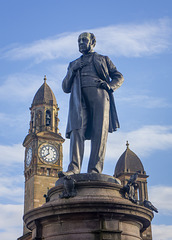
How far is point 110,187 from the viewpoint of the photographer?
9.36 m

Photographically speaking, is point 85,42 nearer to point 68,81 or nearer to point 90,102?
point 68,81

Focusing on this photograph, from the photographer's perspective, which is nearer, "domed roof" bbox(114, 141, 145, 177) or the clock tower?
"domed roof" bbox(114, 141, 145, 177)

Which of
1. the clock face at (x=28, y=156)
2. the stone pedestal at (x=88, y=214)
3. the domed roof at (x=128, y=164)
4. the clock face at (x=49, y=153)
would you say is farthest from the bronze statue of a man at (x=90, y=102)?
the clock face at (x=28, y=156)

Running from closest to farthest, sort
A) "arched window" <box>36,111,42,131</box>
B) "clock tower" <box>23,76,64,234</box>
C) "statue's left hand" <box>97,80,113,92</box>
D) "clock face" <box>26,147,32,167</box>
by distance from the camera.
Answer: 1. "statue's left hand" <box>97,80,113,92</box>
2. "clock tower" <box>23,76,64,234</box>
3. "clock face" <box>26,147,32,167</box>
4. "arched window" <box>36,111,42,131</box>

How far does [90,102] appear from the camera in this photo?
35.3 feet

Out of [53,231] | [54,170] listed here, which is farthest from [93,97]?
[54,170]

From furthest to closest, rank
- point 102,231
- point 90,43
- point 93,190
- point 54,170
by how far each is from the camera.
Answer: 1. point 54,170
2. point 90,43
3. point 93,190
4. point 102,231

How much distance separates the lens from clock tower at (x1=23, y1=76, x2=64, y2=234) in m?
67.3

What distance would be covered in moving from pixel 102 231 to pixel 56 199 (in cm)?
134

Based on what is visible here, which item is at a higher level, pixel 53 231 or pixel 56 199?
pixel 56 199

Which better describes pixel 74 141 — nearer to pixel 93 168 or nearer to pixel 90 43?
pixel 93 168

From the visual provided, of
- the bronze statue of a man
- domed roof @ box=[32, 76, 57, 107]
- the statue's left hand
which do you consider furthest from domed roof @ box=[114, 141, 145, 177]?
the statue's left hand

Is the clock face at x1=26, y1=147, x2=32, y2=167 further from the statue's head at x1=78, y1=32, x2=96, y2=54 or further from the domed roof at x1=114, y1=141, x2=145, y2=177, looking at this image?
the statue's head at x1=78, y1=32, x2=96, y2=54

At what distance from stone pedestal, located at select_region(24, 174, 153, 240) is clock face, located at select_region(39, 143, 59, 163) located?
5949cm
